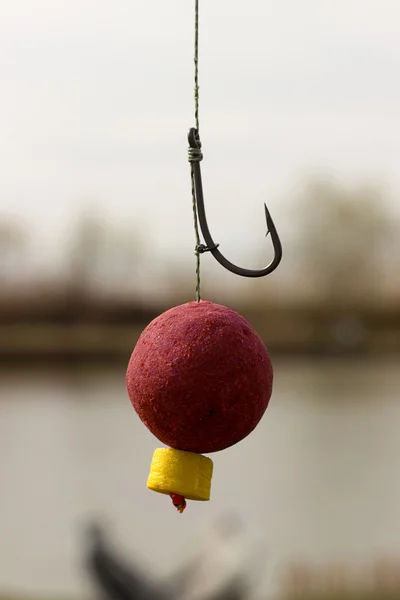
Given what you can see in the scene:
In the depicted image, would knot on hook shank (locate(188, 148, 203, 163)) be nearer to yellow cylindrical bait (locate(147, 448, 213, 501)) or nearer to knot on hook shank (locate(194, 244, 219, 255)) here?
knot on hook shank (locate(194, 244, 219, 255))

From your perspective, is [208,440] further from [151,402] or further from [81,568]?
[81,568]

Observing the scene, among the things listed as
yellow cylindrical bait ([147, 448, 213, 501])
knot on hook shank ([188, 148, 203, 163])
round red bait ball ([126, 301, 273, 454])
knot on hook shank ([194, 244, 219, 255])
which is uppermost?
knot on hook shank ([188, 148, 203, 163])

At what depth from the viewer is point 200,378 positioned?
705 mm

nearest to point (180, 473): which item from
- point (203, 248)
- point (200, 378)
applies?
point (200, 378)

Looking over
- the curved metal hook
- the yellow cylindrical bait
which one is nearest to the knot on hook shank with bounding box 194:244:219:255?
the curved metal hook

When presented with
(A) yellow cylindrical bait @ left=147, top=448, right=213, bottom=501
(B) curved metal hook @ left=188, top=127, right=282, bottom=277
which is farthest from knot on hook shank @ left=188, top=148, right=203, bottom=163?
(A) yellow cylindrical bait @ left=147, top=448, right=213, bottom=501

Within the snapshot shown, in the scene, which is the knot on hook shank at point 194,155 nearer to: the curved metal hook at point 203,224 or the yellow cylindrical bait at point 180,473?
the curved metal hook at point 203,224

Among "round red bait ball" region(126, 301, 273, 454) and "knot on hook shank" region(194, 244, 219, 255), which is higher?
"knot on hook shank" region(194, 244, 219, 255)

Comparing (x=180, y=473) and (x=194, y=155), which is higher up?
(x=194, y=155)

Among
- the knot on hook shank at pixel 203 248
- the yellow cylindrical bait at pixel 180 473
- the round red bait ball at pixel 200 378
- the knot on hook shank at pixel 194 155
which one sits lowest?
the yellow cylindrical bait at pixel 180 473

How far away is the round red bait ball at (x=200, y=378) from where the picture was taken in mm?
708

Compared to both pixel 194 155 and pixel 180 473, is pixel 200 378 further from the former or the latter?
pixel 194 155

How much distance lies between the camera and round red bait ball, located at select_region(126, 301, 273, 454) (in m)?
0.71

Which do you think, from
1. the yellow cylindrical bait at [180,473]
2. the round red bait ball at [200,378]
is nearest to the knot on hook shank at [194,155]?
the round red bait ball at [200,378]
